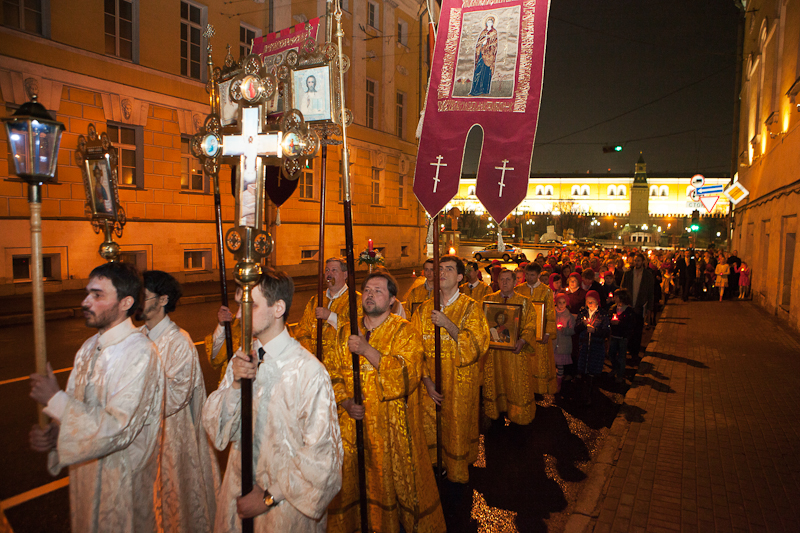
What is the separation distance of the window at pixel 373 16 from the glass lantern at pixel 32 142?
2399cm

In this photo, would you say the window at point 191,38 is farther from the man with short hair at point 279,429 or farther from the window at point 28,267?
the man with short hair at point 279,429

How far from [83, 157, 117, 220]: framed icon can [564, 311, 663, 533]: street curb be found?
4.21 meters

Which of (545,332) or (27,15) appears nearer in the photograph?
(545,332)

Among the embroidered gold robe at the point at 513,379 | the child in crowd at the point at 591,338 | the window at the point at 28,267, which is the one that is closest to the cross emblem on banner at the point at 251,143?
the embroidered gold robe at the point at 513,379

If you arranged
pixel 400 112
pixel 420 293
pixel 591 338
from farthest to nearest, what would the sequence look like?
pixel 400 112
pixel 591 338
pixel 420 293

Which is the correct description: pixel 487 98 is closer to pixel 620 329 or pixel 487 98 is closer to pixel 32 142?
pixel 32 142

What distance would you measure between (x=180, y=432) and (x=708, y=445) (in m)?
5.28

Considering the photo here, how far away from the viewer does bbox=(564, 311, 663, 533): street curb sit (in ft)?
12.8

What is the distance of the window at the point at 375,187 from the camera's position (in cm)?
2547

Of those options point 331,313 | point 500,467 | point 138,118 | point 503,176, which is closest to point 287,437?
point 331,313

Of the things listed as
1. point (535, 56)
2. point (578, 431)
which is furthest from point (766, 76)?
point (535, 56)

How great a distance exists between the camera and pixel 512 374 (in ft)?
20.2

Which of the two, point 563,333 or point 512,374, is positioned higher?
point 563,333

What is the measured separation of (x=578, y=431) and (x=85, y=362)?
543cm
